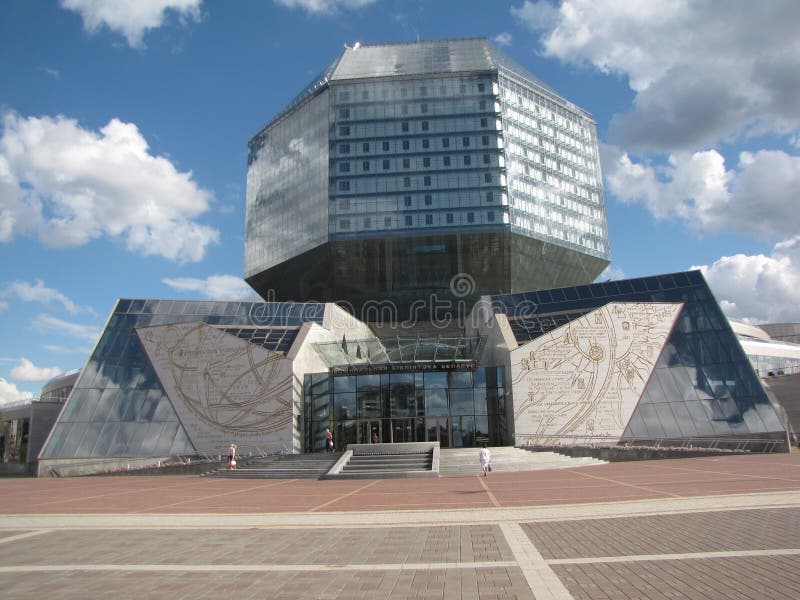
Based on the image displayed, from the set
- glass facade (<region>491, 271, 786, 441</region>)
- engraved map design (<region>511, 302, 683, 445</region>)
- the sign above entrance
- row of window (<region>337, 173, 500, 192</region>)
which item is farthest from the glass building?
the sign above entrance

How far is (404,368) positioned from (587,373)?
41.9 ft

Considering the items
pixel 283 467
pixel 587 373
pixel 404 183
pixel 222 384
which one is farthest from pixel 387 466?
pixel 404 183

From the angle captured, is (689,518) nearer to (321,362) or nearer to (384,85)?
(321,362)

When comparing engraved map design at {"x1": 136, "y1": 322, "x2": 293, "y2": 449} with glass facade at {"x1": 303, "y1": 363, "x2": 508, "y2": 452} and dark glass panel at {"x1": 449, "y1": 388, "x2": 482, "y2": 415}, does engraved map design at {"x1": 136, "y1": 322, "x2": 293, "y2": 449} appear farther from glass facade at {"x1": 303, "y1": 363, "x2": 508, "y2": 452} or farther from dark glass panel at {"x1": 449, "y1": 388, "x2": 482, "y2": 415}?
dark glass panel at {"x1": 449, "y1": 388, "x2": 482, "y2": 415}

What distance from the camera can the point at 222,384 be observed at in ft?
139

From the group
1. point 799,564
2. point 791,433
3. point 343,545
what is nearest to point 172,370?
point 343,545

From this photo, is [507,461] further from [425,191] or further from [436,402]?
[425,191]

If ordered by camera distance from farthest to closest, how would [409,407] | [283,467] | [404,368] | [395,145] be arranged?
[395,145] < [404,368] < [409,407] < [283,467]

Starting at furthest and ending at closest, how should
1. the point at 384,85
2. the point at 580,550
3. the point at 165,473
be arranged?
the point at 384,85
the point at 165,473
the point at 580,550

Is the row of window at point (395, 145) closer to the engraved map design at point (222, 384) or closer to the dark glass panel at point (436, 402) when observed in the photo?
the engraved map design at point (222, 384)

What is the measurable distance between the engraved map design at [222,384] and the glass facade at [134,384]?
3.49 ft

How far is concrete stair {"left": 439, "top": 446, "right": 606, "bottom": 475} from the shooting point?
3156 cm

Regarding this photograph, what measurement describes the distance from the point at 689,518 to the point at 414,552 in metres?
6.81

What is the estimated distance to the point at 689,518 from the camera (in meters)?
13.5
